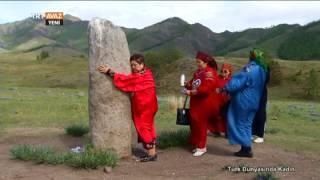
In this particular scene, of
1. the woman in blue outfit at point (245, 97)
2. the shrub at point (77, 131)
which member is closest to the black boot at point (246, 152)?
the woman in blue outfit at point (245, 97)

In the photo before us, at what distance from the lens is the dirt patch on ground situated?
8547mm

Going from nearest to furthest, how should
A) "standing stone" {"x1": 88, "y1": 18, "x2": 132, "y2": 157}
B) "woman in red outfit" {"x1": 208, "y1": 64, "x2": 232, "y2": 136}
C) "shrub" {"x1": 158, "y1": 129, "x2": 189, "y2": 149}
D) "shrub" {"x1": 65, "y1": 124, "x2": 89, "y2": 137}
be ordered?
"standing stone" {"x1": 88, "y1": 18, "x2": 132, "y2": 157} → "woman in red outfit" {"x1": 208, "y1": 64, "x2": 232, "y2": 136} → "shrub" {"x1": 158, "y1": 129, "x2": 189, "y2": 149} → "shrub" {"x1": 65, "y1": 124, "x2": 89, "y2": 137}

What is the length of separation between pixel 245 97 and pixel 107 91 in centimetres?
231

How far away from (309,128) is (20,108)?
33.3ft

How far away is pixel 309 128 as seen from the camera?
16719 mm

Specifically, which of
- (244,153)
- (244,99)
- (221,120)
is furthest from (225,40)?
(244,99)

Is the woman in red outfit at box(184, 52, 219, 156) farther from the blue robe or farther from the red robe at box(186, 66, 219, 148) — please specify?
the blue robe

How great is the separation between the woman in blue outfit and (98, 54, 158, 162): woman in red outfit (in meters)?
1.21

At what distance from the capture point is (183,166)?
30.5 feet

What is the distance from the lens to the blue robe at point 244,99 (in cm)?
959

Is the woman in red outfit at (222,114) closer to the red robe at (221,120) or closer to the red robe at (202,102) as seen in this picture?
the red robe at (221,120)

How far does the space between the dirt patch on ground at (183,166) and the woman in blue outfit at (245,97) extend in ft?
1.20

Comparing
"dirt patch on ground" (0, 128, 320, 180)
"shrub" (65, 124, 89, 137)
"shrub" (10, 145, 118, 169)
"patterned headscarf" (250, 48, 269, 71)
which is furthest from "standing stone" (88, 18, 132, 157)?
"shrub" (65, 124, 89, 137)

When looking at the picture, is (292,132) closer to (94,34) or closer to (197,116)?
A: (197,116)
